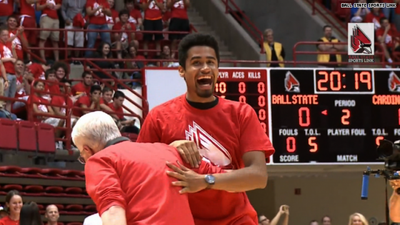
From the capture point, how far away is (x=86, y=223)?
7.71 meters

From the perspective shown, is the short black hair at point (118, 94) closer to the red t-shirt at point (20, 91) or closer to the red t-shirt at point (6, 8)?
the red t-shirt at point (20, 91)

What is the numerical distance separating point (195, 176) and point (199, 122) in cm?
44

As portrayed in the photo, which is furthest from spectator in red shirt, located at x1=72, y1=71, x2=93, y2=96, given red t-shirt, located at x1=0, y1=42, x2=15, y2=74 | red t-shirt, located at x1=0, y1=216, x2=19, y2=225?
red t-shirt, located at x1=0, y1=216, x2=19, y2=225

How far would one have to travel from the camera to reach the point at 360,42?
16703mm

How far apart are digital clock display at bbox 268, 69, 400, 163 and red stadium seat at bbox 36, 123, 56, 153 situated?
3.50 m

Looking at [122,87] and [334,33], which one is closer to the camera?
[122,87]

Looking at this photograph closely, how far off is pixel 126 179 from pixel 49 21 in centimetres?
1282

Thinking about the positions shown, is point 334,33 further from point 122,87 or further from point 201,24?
point 122,87

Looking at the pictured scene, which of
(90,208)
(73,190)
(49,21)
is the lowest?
(90,208)

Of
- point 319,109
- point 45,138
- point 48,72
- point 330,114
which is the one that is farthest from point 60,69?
point 330,114

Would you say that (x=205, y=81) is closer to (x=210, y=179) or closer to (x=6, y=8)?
(x=210, y=179)

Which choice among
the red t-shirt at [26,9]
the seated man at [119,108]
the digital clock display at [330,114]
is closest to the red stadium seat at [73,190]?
the seated man at [119,108]

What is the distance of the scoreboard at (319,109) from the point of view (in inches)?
545

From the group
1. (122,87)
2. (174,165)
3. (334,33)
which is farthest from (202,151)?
(334,33)
